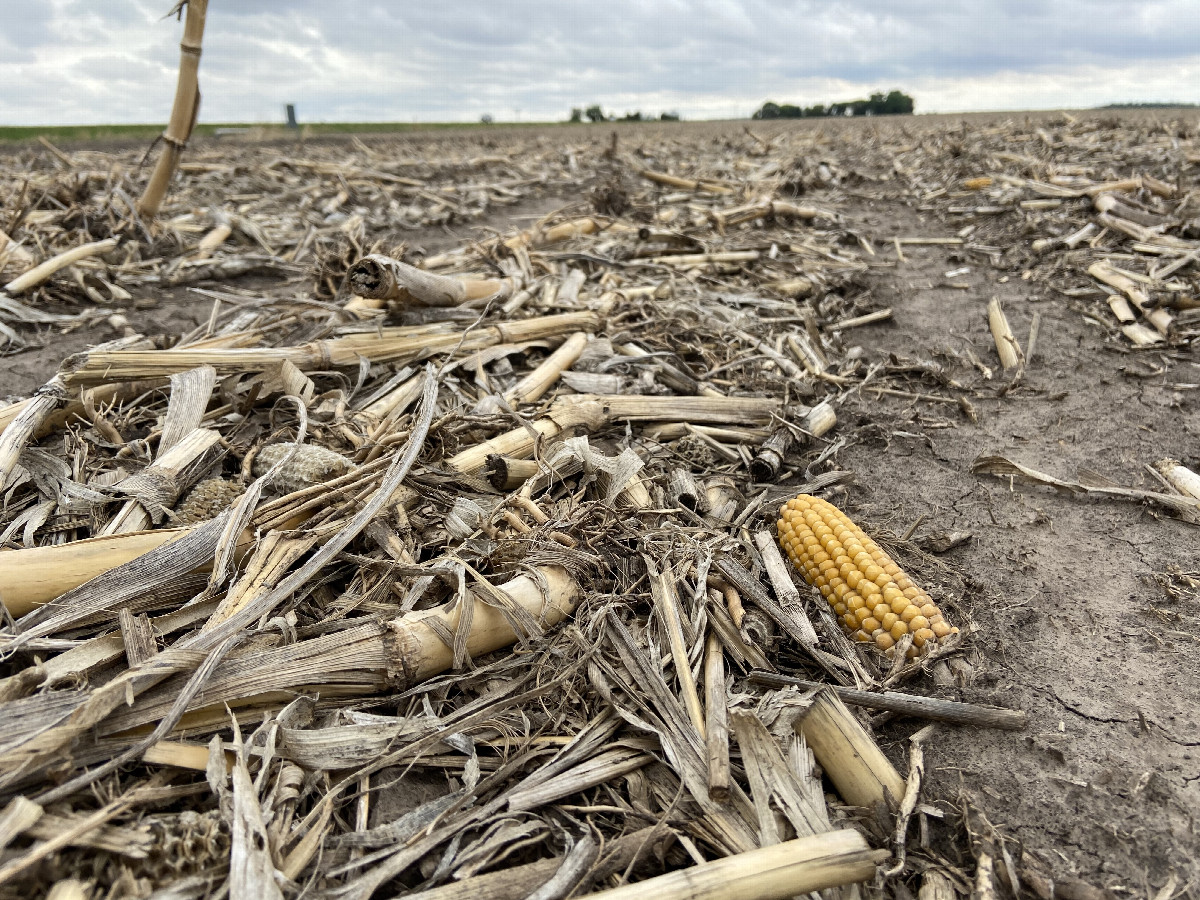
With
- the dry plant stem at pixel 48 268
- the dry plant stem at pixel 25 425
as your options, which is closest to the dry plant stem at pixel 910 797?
the dry plant stem at pixel 25 425

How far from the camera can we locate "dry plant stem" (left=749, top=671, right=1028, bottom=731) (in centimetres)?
231

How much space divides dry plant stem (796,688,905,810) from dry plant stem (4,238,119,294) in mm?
6287

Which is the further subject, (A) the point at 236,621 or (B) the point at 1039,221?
(B) the point at 1039,221

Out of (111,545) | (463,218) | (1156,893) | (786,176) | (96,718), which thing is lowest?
A: (1156,893)

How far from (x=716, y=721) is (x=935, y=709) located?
0.75m

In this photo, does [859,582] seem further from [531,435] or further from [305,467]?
[305,467]

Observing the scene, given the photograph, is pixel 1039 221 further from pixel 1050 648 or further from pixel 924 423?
pixel 1050 648

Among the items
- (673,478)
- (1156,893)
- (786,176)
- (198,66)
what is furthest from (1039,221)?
(198,66)

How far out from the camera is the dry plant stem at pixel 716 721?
78.8 inches

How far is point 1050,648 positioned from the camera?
2.66 meters

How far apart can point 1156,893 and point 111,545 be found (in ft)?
10.9

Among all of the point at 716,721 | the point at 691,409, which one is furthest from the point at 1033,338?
the point at 716,721

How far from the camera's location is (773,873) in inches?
68.6

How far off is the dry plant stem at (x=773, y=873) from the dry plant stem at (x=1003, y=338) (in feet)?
13.8
